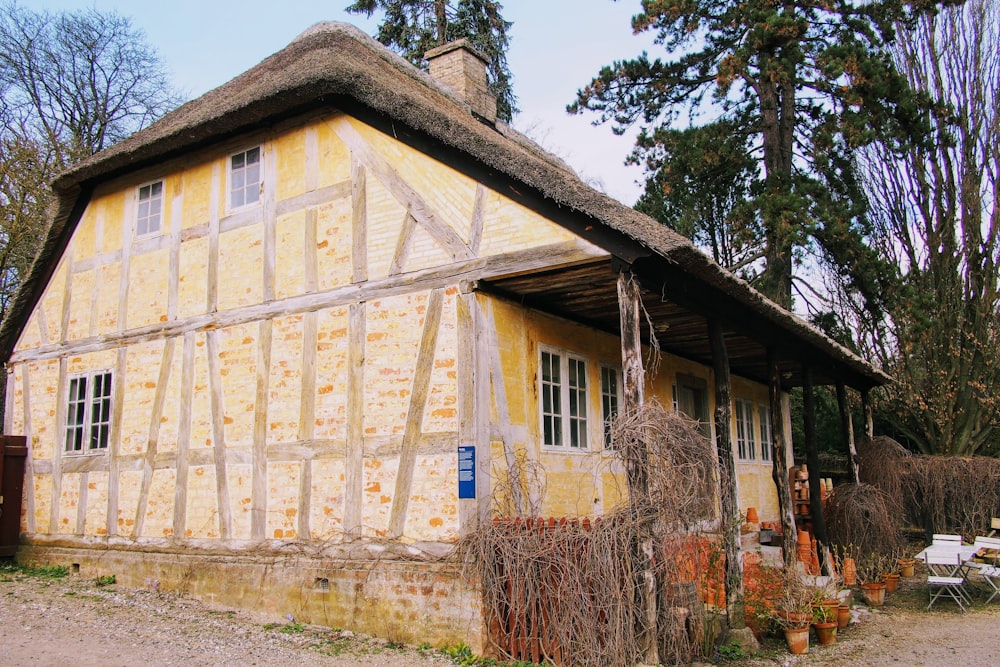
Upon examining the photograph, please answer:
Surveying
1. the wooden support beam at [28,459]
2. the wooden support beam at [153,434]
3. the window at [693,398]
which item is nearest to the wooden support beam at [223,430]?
the wooden support beam at [153,434]

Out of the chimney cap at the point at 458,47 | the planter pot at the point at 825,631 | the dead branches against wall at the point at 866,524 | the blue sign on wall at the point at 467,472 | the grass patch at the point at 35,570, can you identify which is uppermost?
the chimney cap at the point at 458,47

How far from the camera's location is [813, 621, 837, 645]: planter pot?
25.9 ft

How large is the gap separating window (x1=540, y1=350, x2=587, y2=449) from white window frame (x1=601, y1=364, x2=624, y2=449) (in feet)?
1.73

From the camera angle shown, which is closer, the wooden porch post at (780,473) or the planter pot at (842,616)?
the planter pot at (842,616)

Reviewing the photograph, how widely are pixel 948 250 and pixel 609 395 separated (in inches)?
399

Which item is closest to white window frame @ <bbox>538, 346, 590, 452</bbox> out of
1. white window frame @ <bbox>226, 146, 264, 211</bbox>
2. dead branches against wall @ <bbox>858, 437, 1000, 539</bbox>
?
white window frame @ <bbox>226, 146, 264, 211</bbox>

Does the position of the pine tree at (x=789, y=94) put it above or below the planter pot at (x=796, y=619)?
above

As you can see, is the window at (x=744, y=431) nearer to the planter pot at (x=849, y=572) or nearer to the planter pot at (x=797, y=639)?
the planter pot at (x=849, y=572)

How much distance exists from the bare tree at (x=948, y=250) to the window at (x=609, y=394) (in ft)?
25.9

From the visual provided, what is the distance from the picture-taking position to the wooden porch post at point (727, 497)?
25.0 ft

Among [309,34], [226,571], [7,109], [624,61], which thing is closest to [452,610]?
[226,571]

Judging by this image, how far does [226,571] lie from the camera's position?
8828 mm

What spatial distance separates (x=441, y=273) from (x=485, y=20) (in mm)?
16771

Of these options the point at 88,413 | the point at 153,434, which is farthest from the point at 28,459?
the point at 153,434
